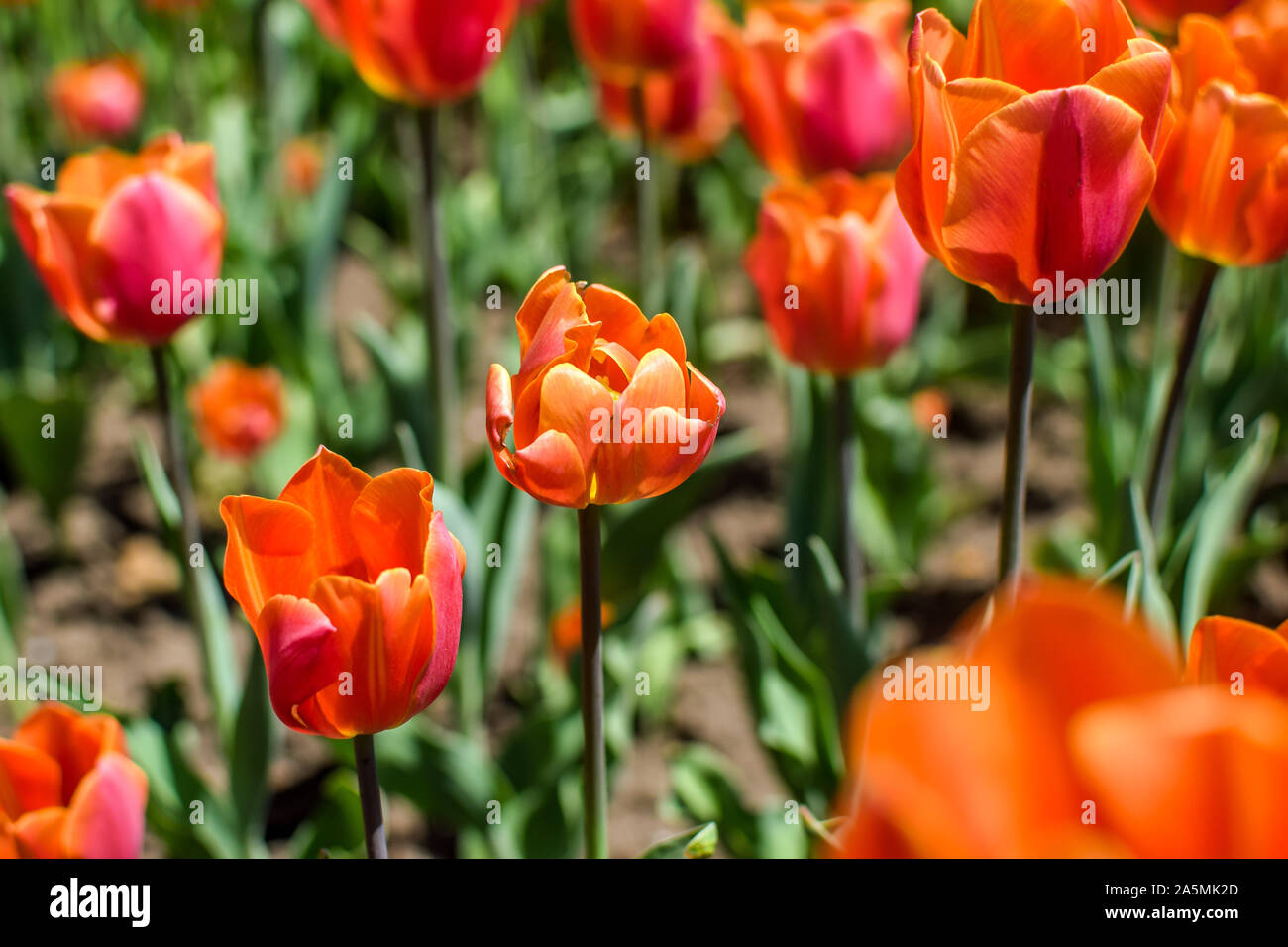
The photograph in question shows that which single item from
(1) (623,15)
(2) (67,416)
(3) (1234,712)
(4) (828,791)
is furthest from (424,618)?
(2) (67,416)

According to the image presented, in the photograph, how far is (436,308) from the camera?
152 centimetres

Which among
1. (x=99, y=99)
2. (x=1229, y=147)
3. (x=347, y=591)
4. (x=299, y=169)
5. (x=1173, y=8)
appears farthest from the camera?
(x=299, y=169)

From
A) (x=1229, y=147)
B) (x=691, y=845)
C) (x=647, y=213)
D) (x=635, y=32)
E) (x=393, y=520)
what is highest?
(x=635, y=32)

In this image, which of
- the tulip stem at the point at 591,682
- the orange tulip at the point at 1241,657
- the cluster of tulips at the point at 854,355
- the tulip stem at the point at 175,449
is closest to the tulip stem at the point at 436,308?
the cluster of tulips at the point at 854,355

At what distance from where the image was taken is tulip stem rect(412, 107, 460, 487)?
1.43 m

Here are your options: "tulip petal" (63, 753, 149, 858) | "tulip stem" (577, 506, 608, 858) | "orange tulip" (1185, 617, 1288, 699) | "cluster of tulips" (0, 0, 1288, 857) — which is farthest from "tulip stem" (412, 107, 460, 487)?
"orange tulip" (1185, 617, 1288, 699)

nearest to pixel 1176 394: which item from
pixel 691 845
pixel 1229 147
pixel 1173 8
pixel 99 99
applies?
pixel 1229 147

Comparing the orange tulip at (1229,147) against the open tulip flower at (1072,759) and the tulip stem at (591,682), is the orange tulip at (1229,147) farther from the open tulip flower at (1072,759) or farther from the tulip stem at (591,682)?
the open tulip flower at (1072,759)

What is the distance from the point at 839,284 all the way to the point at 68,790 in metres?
0.73

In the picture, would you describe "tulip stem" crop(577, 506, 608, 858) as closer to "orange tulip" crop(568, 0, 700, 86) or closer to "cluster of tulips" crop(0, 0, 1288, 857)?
"cluster of tulips" crop(0, 0, 1288, 857)

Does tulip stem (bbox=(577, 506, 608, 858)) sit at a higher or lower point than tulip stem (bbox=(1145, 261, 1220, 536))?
lower

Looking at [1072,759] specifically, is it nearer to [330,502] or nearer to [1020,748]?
[1020,748]

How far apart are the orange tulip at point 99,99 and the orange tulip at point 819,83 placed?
4.67 feet

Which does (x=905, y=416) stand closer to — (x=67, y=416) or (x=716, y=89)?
(x=716, y=89)
